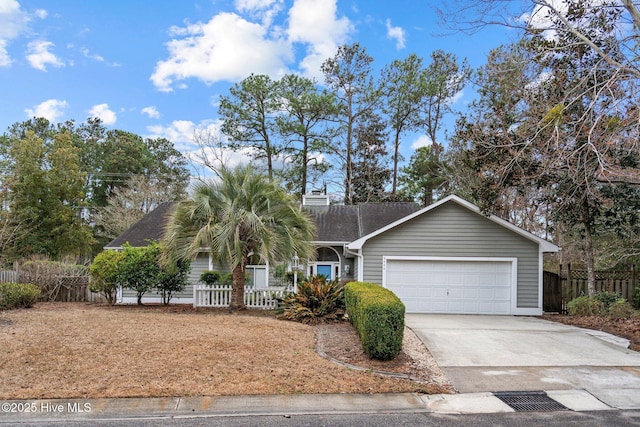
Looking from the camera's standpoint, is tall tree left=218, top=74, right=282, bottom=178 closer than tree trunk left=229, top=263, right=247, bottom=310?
No

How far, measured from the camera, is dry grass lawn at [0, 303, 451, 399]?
5215 millimetres

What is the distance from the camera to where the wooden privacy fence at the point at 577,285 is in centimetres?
1312

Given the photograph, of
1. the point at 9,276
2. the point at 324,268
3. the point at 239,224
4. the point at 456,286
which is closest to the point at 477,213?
the point at 456,286

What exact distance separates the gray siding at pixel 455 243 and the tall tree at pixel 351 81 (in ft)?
46.9

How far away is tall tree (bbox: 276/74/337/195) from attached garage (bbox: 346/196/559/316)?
15.2 meters

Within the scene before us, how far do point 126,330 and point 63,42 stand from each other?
1075 cm

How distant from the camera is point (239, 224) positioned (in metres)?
11.7

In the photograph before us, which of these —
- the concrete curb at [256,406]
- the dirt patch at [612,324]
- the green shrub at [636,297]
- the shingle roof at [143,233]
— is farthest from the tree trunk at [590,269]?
the shingle roof at [143,233]

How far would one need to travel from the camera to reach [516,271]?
1343 centimetres

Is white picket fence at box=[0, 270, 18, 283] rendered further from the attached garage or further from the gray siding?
the gray siding

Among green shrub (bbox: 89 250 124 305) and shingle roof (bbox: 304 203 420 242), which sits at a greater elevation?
shingle roof (bbox: 304 203 420 242)

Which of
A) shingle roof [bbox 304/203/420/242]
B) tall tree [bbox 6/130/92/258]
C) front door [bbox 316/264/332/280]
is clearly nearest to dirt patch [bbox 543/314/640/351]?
shingle roof [bbox 304/203/420/242]

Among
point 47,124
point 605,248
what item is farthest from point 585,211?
point 47,124

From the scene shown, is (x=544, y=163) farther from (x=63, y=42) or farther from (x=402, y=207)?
(x=63, y=42)
